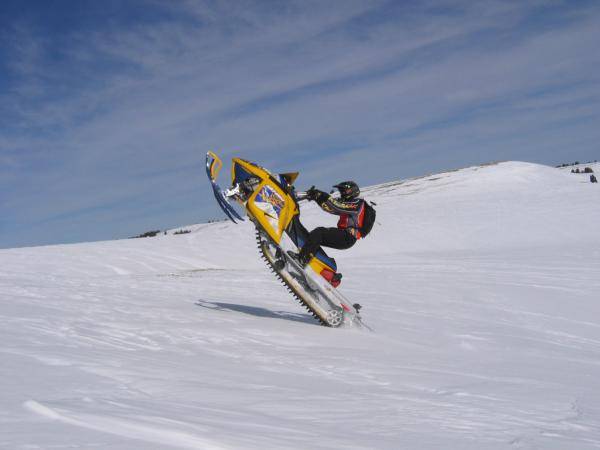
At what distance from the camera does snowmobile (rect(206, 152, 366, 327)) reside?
6.86 meters

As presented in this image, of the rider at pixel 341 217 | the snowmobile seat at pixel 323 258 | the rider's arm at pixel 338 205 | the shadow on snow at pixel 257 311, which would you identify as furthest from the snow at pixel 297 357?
Result: the rider's arm at pixel 338 205

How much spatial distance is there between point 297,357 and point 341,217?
239 centimetres

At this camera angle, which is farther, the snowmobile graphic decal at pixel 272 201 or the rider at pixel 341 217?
the snowmobile graphic decal at pixel 272 201

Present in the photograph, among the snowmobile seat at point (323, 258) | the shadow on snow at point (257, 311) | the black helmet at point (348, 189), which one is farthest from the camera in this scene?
the shadow on snow at point (257, 311)

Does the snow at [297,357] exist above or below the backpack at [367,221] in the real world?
below

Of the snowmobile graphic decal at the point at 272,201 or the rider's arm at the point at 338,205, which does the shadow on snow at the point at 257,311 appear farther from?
the rider's arm at the point at 338,205

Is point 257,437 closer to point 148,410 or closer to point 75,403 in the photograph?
point 148,410

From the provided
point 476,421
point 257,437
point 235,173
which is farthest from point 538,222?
point 257,437

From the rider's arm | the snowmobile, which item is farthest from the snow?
the rider's arm

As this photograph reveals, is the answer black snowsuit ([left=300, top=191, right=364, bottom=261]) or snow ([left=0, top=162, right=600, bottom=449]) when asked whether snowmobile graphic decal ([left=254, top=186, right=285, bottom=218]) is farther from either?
snow ([left=0, top=162, right=600, bottom=449])

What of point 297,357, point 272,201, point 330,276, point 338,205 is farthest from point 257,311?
point 297,357

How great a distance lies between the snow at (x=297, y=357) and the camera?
2482 millimetres

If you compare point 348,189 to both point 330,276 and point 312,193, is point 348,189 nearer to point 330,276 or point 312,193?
point 312,193

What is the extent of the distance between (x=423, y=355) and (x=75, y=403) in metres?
3.57
